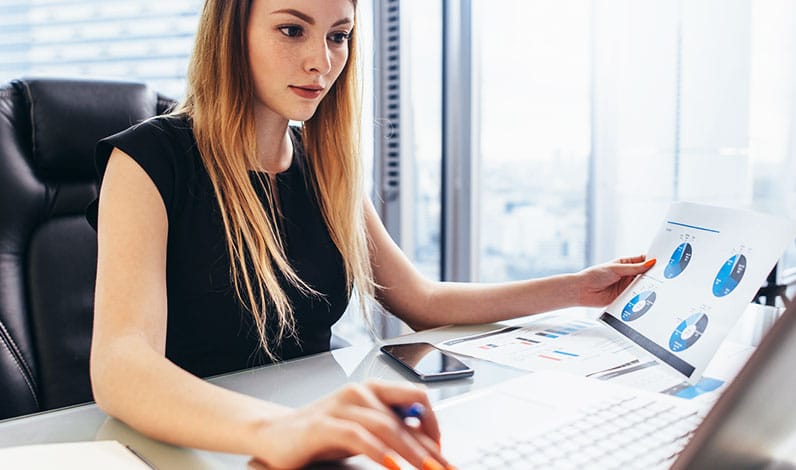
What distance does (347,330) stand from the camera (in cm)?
247

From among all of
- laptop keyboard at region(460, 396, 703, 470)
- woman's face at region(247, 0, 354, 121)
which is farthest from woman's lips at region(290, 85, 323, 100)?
laptop keyboard at region(460, 396, 703, 470)

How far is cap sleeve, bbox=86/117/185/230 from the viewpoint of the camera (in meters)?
0.98

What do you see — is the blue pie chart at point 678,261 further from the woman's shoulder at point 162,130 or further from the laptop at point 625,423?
the woman's shoulder at point 162,130

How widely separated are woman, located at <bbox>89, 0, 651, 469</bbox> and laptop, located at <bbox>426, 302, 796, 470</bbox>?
28 centimetres

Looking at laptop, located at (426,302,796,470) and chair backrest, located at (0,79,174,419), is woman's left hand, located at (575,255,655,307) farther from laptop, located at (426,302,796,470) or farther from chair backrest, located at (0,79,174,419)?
chair backrest, located at (0,79,174,419)

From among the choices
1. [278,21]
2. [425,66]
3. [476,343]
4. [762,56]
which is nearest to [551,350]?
[476,343]

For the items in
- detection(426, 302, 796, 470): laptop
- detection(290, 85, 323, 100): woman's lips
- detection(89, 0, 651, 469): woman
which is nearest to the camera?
detection(426, 302, 796, 470): laptop

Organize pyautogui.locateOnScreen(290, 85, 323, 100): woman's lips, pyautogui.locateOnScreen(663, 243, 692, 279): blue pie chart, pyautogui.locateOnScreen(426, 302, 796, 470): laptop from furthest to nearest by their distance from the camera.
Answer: pyautogui.locateOnScreen(290, 85, 323, 100): woman's lips
pyautogui.locateOnScreen(663, 243, 692, 279): blue pie chart
pyautogui.locateOnScreen(426, 302, 796, 470): laptop

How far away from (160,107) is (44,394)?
1.78ft

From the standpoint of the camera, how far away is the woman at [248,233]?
830 millimetres

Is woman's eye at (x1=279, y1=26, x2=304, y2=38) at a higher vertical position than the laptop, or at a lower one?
higher

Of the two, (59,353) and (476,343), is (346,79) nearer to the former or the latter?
(476,343)

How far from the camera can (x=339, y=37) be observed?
1.14 metres

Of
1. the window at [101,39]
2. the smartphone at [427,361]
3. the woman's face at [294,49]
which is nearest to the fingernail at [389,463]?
the smartphone at [427,361]
